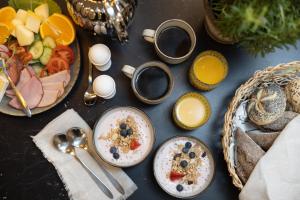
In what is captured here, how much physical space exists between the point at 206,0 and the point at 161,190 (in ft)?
1.76

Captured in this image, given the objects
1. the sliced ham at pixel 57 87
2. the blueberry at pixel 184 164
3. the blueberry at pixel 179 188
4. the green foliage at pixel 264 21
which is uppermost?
the green foliage at pixel 264 21

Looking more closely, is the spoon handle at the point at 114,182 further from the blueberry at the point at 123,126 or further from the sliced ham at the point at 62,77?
the sliced ham at the point at 62,77

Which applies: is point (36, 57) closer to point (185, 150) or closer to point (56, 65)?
point (56, 65)

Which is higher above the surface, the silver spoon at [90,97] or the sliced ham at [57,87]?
the sliced ham at [57,87]

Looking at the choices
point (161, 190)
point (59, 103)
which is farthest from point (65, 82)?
point (161, 190)

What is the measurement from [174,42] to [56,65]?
35cm

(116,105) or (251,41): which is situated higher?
(251,41)

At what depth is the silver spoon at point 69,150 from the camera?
1.05 metres

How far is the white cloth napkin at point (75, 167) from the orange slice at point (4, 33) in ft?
0.91

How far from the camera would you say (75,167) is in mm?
1070

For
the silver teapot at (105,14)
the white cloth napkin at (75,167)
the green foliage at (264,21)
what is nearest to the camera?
the green foliage at (264,21)

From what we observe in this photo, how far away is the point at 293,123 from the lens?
99 cm

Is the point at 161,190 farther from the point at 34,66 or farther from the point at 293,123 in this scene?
the point at 34,66

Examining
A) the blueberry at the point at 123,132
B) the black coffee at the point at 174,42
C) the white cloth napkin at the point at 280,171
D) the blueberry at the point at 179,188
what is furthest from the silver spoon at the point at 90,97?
the white cloth napkin at the point at 280,171
